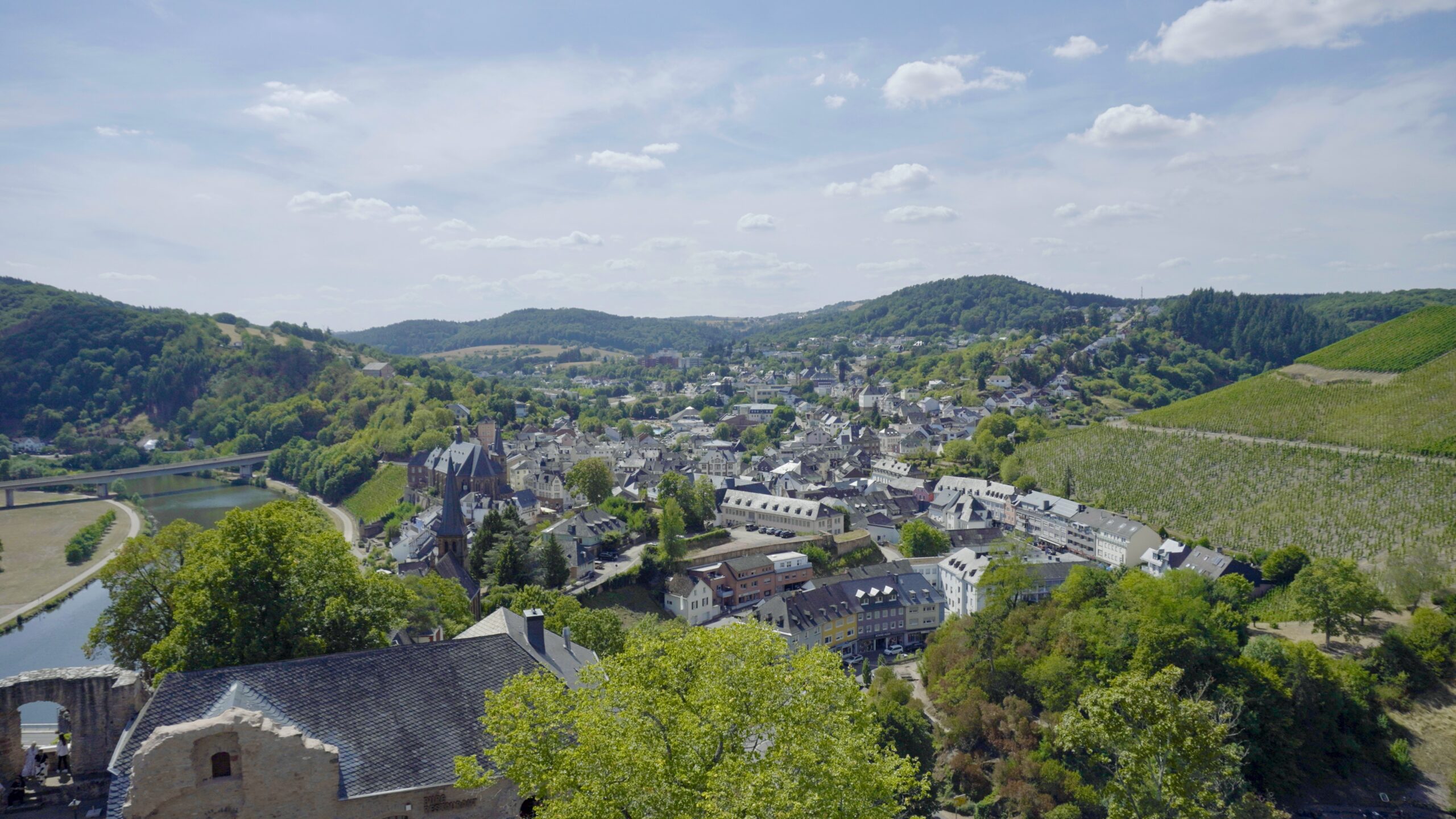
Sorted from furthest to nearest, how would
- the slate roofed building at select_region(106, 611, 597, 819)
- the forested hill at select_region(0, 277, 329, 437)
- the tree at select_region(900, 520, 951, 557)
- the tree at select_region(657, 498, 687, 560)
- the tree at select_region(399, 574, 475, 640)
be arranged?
the forested hill at select_region(0, 277, 329, 437)
the tree at select_region(900, 520, 951, 557)
the tree at select_region(657, 498, 687, 560)
the tree at select_region(399, 574, 475, 640)
the slate roofed building at select_region(106, 611, 597, 819)

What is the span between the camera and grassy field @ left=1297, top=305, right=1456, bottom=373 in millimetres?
76688

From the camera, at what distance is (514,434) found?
4227 inches

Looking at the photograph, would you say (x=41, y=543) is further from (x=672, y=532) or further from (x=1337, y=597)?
(x=1337, y=597)

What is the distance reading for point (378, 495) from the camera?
87.0 m

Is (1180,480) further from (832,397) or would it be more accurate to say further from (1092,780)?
(832,397)

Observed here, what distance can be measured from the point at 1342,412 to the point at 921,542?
39.6m

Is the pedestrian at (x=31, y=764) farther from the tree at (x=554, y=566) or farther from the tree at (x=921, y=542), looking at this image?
the tree at (x=921, y=542)

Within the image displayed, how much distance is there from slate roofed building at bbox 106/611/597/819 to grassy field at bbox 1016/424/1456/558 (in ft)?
173

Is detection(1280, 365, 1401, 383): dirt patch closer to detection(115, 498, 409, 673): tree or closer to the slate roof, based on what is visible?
detection(115, 498, 409, 673): tree

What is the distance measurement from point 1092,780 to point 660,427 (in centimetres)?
9898

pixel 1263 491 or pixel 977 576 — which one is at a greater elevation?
pixel 1263 491

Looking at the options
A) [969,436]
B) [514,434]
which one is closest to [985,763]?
[969,436]

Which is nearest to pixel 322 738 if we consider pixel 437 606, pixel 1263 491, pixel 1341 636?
pixel 437 606

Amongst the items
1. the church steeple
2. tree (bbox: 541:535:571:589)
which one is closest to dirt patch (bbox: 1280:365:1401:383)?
tree (bbox: 541:535:571:589)
